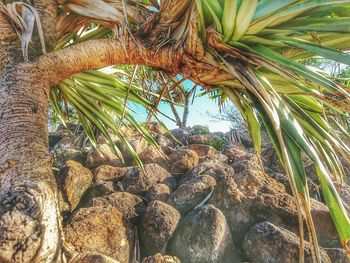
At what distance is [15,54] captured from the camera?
142 cm

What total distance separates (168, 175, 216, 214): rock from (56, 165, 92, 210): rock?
3.25 ft

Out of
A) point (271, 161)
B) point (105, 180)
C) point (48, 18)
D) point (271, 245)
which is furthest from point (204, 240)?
point (271, 161)

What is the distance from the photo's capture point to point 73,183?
301 cm

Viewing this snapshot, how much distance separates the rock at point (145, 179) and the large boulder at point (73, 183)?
0.46 m

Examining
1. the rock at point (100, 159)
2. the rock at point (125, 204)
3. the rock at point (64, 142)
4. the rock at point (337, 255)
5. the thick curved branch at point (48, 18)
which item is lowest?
the rock at point (337, 255)

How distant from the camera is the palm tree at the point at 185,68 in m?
0.95

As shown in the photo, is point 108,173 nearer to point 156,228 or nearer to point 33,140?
point 156,228

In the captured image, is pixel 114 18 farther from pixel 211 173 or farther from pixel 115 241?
pixel 211 173

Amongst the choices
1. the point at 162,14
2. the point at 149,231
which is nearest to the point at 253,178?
the point at 149,231

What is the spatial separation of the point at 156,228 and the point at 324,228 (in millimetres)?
1596

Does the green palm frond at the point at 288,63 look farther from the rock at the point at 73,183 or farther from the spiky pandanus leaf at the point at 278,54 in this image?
the rock at the point at 73,183

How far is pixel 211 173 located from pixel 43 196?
2568mm

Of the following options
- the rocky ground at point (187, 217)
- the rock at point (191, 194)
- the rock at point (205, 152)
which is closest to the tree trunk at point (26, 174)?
the rocky ground at point (187, 217)

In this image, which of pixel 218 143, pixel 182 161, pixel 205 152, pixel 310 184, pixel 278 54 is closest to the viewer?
pixel 278 54
